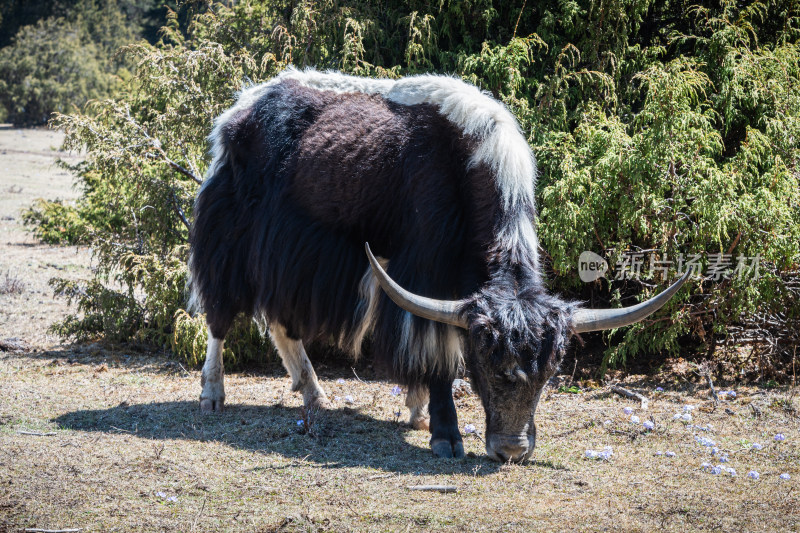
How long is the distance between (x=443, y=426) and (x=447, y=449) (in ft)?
0.41

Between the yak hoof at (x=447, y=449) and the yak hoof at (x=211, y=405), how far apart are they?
173 centimetres

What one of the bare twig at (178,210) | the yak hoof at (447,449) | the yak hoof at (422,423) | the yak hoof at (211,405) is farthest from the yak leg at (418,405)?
the bare twig at (178,210)

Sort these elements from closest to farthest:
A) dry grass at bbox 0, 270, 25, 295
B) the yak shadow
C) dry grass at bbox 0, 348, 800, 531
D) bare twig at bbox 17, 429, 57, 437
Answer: dry grass at bbox 0, 348, 800, 531
the yak shadow
bare twig at bbox 17, 429, 57, 437
dry grass at bbox 0, 270, 25, 295

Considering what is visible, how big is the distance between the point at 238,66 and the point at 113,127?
1.45 meters

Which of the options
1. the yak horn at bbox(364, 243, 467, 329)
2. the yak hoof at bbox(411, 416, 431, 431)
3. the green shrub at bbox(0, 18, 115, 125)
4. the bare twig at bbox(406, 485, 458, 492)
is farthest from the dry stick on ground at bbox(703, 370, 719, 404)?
the green shrub at bbox(0, 18, 115, 125)

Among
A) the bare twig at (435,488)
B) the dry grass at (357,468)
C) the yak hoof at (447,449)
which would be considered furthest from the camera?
the yak hoof at (447,449)

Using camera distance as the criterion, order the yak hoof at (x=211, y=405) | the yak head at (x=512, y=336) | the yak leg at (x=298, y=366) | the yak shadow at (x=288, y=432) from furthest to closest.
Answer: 1. the yak leg at (x=298, y=366)
2. the yak hoof at (x=211, y=405)
3. the yak shadow at (x=288, y=432)
4. the yak head at (x=512, y=336)

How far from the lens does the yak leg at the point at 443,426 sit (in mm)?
4434

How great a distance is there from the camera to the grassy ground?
11.4 feet

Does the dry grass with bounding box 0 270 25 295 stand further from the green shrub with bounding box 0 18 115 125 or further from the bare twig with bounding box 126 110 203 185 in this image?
the green shrub with bounding box 0 18 115 125

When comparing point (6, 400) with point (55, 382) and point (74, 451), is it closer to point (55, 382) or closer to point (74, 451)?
point (55, 382)

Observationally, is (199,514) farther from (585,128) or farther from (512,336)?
(585,128)

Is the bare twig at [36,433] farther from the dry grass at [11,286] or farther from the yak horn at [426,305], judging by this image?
the dry grass at [11,286]

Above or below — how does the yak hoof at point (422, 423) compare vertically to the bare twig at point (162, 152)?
below
